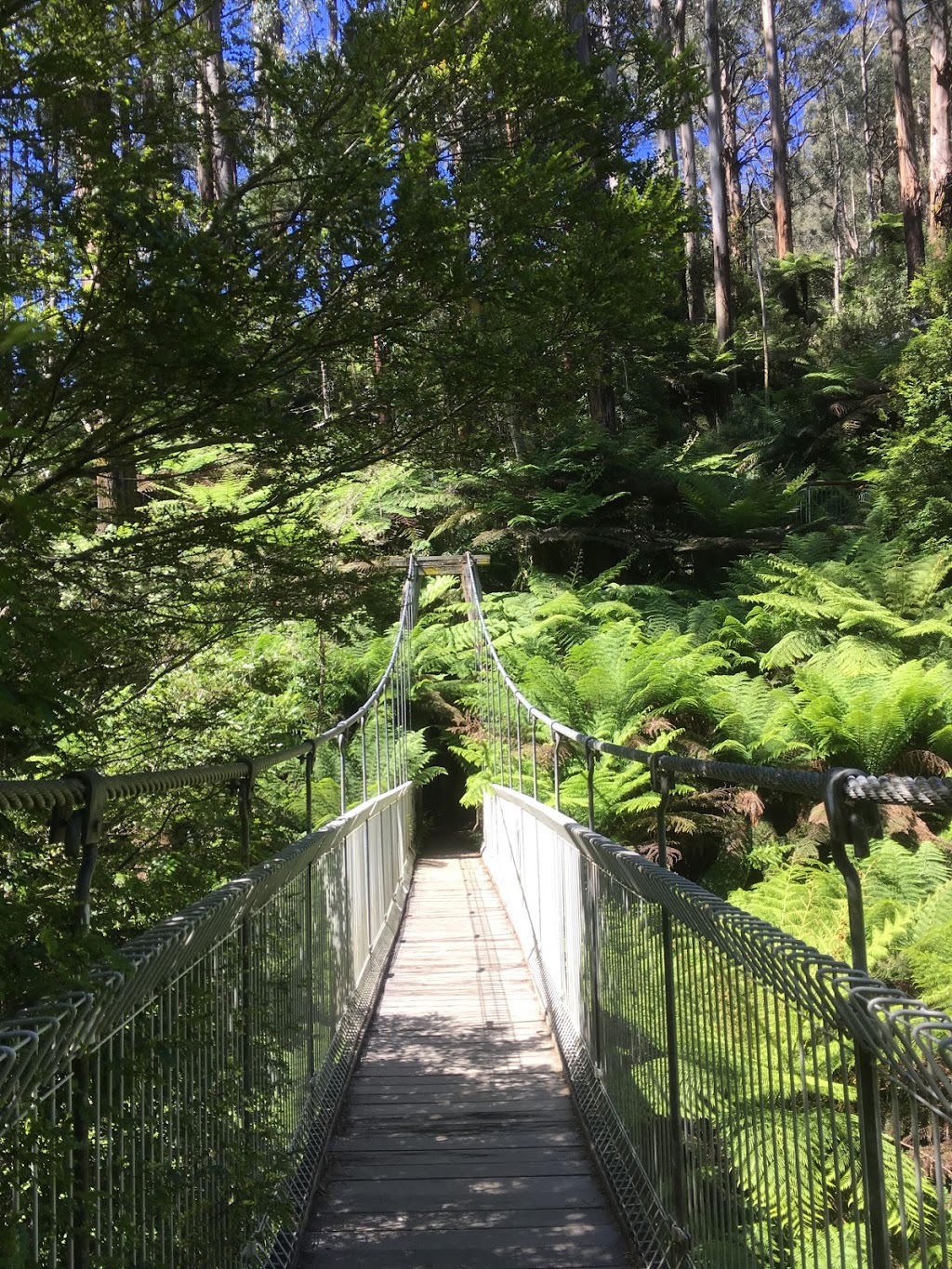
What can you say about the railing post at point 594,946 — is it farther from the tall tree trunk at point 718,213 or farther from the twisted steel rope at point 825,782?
the tall tree trunk at point 718,213

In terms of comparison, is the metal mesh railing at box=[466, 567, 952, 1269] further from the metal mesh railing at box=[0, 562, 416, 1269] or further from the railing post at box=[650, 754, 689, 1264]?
the metal mesh railing at box=[0, 562, 416, 1269]

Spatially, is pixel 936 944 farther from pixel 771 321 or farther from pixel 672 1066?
pixel 771 321

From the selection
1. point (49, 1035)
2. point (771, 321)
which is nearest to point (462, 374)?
point (49, 1035)

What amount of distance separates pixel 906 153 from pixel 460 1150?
16797mm

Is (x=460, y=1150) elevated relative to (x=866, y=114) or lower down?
lower down

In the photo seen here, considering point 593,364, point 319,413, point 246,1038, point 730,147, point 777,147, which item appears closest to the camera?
point 246,1038

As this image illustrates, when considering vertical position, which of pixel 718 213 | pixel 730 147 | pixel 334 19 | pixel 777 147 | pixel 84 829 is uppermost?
pixel 730 147

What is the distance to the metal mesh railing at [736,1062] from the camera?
96 cm

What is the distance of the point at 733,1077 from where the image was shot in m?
1.68

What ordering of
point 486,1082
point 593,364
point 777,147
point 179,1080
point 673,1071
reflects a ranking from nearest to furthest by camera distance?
point 179,1080 < point 673,1071 < point 486,1082 < point 593,364 < point 777,147

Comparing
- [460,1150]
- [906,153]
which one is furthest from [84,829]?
[906,153]

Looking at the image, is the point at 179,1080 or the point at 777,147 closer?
the point at 179,1080

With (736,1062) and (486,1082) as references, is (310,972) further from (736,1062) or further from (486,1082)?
(736,1062)

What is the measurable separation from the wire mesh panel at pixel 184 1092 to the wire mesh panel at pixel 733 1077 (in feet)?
2.34
